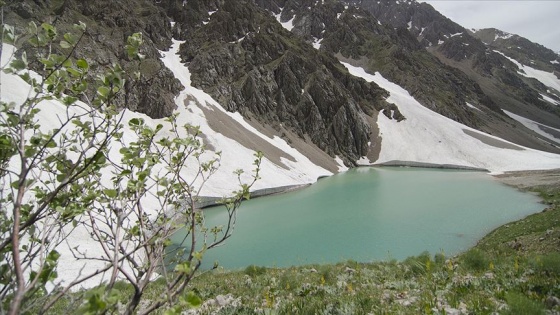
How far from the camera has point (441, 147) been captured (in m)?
87.8

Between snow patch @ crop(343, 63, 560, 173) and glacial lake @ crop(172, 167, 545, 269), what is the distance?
34.7 m

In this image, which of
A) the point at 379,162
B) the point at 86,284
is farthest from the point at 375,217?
the point at 379,162

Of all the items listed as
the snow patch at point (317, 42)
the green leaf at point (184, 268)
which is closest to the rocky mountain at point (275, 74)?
the snow patch at point (317, 42)

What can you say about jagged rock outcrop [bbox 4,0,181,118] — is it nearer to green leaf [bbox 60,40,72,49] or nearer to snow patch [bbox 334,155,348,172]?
snow patch [bbox 334,155,348,172]

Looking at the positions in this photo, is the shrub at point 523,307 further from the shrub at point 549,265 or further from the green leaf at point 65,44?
the green leaf at point 65,44

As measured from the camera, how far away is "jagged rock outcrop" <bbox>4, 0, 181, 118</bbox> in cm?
6644

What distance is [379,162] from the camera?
91625 millimetres

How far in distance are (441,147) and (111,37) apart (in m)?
93.8

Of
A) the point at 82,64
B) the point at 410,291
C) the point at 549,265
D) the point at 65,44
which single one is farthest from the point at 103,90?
the point at 549,265

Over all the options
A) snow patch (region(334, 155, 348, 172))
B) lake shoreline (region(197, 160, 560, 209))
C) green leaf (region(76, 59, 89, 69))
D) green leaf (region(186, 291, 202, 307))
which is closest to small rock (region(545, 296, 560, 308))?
green leaf (region(186, 291, 202, 307))

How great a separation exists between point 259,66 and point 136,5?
49646 millimetres

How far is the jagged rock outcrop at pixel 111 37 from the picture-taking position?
218ft

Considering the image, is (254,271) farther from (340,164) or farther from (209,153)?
(340,164)

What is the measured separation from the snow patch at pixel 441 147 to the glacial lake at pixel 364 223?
1368 inches
